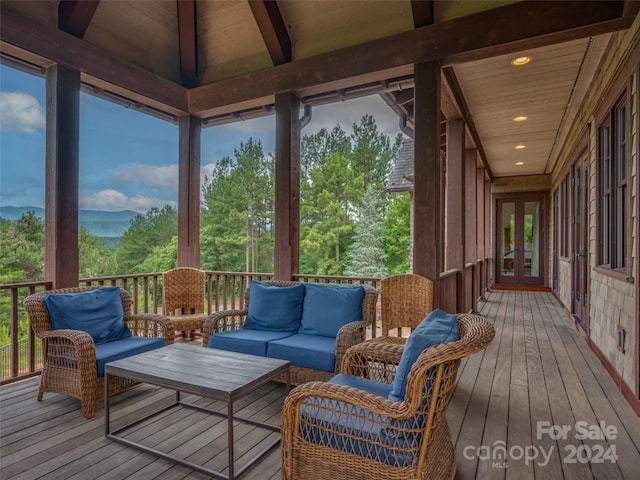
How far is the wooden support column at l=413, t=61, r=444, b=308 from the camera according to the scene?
353 centimetres

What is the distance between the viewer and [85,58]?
148 inches

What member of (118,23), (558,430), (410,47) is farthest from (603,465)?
(118,23)

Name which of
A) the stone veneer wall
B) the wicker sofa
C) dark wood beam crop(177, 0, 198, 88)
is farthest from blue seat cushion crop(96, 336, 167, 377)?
the stone veneer wall

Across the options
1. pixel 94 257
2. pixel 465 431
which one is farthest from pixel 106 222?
pixel 465 431

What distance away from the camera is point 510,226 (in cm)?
1083

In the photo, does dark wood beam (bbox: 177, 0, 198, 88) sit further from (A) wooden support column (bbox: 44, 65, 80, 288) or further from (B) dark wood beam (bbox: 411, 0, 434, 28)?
(B) dark wood beam (bbox: 411, 0, 434, 28)

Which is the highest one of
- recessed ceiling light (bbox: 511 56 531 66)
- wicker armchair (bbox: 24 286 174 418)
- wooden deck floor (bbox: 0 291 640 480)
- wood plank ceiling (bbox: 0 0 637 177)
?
wood plank ceiling (bbox: 0 0 637 177)

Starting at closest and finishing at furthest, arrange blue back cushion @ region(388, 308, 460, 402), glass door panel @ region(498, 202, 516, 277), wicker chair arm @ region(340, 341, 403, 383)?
blue back cushion @ region(388, 308, 460, 402) → wicker chair arm @ region(340, 341, 403, 383) → glass door panel @ region(498, 202, 516, 277)

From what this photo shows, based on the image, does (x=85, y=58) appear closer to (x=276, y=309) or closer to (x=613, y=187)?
(x=276, y=309)

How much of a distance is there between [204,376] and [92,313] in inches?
61.4

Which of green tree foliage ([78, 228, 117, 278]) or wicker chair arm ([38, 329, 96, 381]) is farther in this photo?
green tree foliage ([78, 228, 117, 278])

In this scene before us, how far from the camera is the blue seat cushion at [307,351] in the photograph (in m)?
2.82

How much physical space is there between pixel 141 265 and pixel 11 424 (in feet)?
49.0

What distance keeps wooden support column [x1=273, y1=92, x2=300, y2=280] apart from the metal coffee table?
187cm
